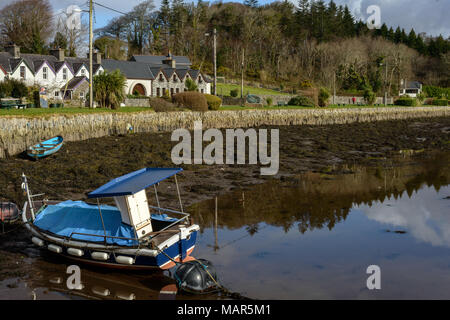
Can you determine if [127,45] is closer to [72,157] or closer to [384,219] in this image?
[72,157]

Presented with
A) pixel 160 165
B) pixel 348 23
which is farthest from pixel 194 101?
pixel 348 23

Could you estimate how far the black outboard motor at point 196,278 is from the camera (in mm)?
10133

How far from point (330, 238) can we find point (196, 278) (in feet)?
18.4

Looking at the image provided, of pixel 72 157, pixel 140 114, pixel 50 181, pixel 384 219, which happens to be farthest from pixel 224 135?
pixel 384 219

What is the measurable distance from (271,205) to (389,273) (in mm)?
7047

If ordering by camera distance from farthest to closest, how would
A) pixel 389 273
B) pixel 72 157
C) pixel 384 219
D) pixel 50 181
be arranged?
pixel 72 157 < pixel 50 181 < pixel 384 219 < pixel 389 273

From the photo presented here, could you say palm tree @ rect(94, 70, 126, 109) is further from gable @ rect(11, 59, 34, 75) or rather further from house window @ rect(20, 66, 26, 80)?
house window @ rect(20, 66, 26, 80)

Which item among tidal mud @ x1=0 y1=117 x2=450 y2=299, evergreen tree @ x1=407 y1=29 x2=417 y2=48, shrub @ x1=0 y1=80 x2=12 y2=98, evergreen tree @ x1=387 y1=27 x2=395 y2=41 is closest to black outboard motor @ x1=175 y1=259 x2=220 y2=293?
tidal mud @ x1=0 y1=117 x2=450 y2=299

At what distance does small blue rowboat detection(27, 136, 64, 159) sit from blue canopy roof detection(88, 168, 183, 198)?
12.5 meters

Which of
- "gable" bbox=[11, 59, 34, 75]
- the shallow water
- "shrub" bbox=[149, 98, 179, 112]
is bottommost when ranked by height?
the shallow water

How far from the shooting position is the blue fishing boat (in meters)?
11.2

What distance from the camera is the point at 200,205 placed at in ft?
57.9

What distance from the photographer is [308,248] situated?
13211mm

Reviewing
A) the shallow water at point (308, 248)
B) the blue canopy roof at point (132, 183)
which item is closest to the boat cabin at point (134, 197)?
the blue canopy roof at point (132, 183)
